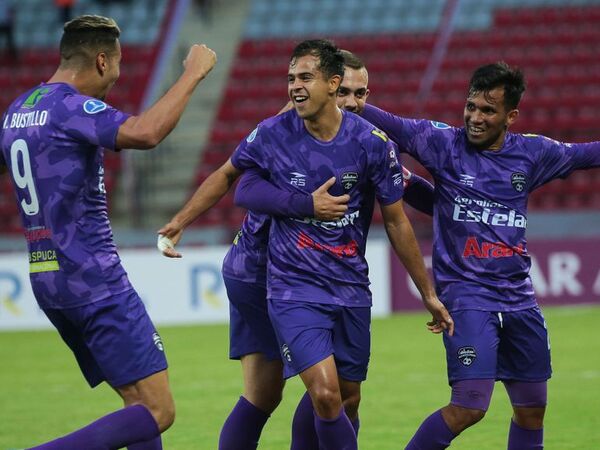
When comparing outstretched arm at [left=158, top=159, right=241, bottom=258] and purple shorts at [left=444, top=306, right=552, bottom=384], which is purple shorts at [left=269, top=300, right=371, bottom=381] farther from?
outstretched arm at [left=158, top=159, right=241, bottom=258]

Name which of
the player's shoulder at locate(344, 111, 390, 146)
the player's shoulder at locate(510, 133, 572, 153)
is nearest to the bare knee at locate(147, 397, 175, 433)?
the player's shoulder at locate(344, 111, 390, 146)

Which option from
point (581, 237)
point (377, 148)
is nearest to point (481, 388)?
point (377, 148)

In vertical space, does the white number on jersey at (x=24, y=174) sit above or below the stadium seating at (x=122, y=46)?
below

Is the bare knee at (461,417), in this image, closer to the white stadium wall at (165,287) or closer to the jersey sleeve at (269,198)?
the jersey sleeve at (269,198)

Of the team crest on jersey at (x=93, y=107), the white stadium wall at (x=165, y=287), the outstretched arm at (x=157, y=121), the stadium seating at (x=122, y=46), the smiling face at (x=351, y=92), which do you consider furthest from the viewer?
the stadium seating at (x=122, y=46)

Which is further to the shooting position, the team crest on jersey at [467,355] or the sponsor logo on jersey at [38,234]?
the team crest on jersey at [467,355]

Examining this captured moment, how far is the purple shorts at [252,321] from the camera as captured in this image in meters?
6.23

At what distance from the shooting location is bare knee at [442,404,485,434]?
5.76 m

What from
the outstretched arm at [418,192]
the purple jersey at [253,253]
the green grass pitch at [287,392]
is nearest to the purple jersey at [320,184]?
the purple jersey at [253,253]

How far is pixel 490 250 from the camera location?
5969 mm

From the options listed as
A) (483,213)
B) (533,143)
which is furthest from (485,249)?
(533,143)

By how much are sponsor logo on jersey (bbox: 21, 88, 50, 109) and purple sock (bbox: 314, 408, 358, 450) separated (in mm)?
1926

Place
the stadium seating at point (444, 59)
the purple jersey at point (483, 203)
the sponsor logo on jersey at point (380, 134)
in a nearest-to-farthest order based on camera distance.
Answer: the sponsor logo on jersey at point (380, 134)
the purple jersey at point (483, 203)
the stadium seating at point (444, 59)

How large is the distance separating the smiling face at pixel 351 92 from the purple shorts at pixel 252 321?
3.54 ft
